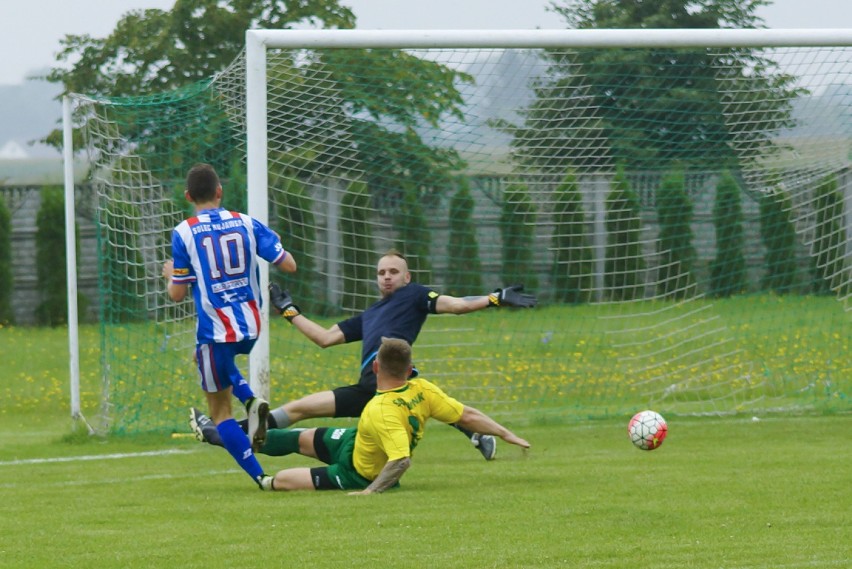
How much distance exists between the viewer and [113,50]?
98.6 feet

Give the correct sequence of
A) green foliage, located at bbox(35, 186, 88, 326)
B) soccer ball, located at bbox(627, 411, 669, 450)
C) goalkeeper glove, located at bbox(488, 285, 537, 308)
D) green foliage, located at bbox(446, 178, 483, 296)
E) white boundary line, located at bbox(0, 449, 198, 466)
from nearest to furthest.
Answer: goalkeeper glove, located at bbox(488, 285, 537, 308)
soccer ball, located at bbox(627, 411, 669, 450)
white boundary line, located at bbox(0, 449, 198, 466)
green foliage, located at bbox(446, 178, 483, 296)
green foliage, located at bbox(35, 186, 88, 326)

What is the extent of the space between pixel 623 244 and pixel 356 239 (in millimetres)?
2742

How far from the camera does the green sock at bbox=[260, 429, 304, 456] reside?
336 inches

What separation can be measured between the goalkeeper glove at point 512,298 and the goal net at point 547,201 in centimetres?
292

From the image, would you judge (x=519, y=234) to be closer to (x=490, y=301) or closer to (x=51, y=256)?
(x=490, y=301)

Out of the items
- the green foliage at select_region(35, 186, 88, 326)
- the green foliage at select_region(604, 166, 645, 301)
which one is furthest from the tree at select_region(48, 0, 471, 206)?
the green foliage at select_region(35, 186, 88, 326)

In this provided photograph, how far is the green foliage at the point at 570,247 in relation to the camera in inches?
531

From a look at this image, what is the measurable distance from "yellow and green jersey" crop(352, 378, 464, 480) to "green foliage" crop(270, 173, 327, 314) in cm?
446

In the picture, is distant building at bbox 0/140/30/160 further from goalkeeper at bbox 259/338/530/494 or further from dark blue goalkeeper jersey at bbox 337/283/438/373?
goalkeeper at bbox 259/338/530/494

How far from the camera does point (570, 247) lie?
560 inches

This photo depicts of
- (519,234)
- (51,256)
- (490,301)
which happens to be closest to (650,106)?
(519,234)

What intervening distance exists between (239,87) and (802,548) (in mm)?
7125

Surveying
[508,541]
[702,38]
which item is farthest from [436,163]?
[508,541]

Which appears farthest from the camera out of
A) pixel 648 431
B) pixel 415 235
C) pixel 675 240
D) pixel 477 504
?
pixel 415 235
